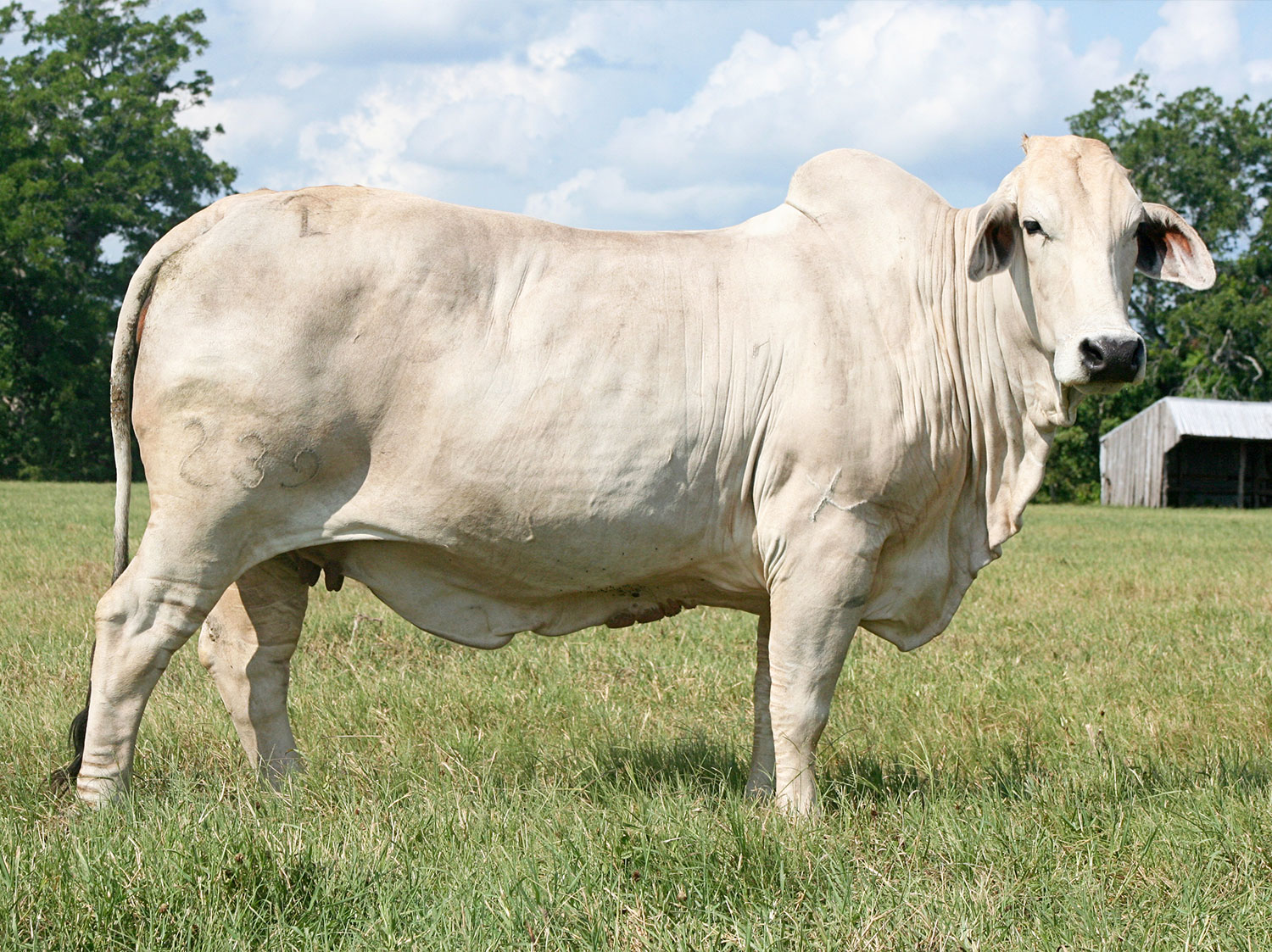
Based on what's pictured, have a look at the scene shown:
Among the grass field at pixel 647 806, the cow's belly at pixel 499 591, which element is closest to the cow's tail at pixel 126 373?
the grass field at pixel 647 806

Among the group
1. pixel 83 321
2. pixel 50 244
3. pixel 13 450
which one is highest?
pixel 50 244

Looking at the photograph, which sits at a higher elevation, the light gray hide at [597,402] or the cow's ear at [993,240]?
the cow's ear at [993,240]

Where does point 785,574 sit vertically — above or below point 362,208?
below

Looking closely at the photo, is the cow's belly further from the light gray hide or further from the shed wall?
the shed wall

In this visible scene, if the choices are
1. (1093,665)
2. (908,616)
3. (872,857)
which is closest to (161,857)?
(872,857)

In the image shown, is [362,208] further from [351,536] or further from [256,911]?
[256,911]

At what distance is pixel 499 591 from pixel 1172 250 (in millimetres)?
2633

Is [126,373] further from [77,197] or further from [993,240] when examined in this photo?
[77,197]

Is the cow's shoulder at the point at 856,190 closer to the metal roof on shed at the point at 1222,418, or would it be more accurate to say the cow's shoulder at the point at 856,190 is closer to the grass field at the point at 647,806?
the grass field at the point at 647,806

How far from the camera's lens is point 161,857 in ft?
10.5

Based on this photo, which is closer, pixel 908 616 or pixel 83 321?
pixel 908 616

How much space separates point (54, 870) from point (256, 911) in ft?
1.86

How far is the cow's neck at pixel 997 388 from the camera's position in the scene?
4301 mm

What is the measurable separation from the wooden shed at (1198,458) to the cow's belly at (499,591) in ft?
122
